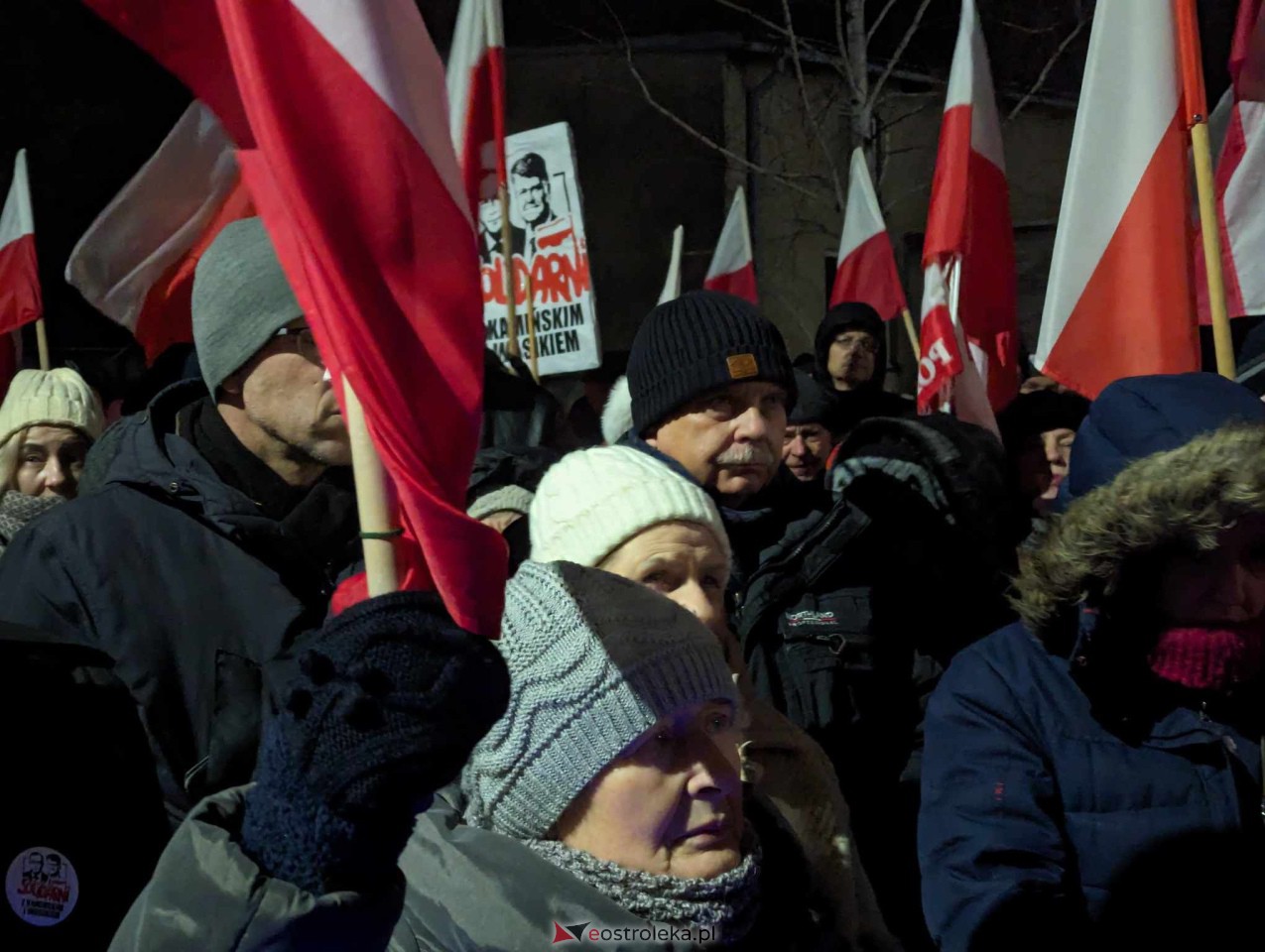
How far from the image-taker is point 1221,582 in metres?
2.77

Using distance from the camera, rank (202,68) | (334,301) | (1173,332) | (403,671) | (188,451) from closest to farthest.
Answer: (403,671)
(334,301)
(202,68)
(188,451)
(1173,332)

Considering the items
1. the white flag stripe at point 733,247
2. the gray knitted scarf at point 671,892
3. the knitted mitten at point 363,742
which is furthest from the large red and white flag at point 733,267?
the knitted mitten at point 363,742

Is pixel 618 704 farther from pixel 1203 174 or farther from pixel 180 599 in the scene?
pixel 1203 174

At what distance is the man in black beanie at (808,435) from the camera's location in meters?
5.61

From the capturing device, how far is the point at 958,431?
187 inches

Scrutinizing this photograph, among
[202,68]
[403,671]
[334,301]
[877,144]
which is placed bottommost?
[403,671]

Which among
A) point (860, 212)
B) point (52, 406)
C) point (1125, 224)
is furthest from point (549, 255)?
point (1125, 224)

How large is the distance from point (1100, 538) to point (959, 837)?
57 centimetres

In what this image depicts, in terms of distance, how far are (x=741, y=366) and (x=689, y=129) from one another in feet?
33.4

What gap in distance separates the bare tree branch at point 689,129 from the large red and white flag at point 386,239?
11453mm

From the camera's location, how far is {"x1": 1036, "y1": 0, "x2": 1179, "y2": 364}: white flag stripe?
13.4 ft

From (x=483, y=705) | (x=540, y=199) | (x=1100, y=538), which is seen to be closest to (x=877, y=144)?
(x=540, y=199)

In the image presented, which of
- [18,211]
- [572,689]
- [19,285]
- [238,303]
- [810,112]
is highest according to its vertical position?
[810,112]

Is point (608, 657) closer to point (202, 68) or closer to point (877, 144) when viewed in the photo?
point (202, 68)
